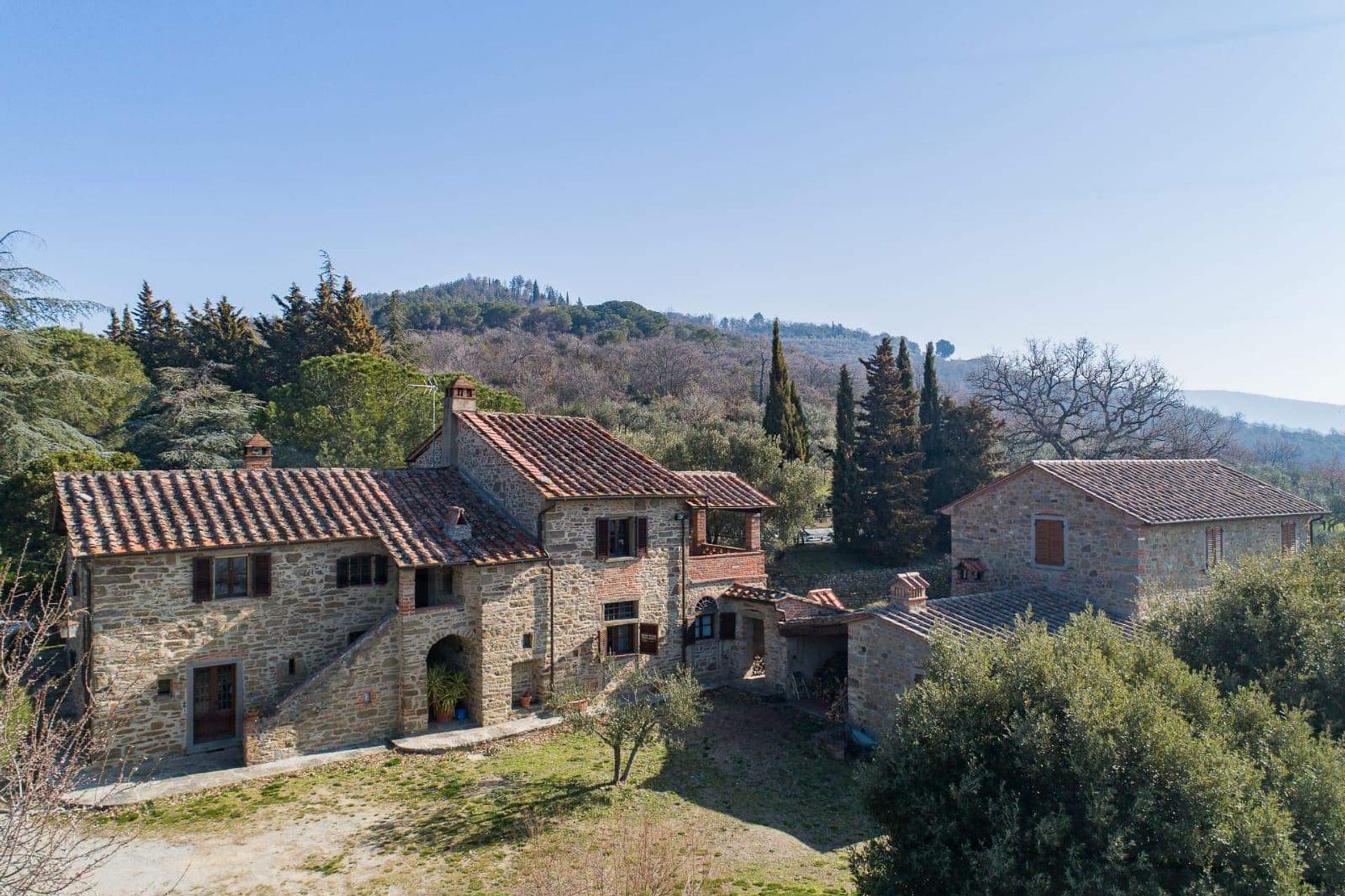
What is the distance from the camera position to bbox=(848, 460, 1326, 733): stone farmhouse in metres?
18.5

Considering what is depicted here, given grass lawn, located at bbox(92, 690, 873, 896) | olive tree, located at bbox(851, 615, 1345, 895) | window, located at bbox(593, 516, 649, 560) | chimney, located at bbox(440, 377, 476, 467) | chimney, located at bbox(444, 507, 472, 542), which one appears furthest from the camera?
chimney, located at bbox(440, 377, 476, 467)

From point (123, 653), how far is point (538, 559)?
9.16 m

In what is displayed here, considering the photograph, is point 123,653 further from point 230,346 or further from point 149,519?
point 230,346

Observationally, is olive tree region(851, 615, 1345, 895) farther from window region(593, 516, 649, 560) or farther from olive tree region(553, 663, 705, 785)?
window region(593, 516, 649, 560)

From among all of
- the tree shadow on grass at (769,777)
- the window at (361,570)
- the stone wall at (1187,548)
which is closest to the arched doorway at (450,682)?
the window at (361,570)

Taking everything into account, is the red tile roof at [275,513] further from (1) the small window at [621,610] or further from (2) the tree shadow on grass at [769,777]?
(2) the tree shadow on grass at [769,777]

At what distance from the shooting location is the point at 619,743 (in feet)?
53.4

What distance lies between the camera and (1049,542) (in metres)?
21.9

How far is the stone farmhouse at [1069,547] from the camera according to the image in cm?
1848

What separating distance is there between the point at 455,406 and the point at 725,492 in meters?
9.65

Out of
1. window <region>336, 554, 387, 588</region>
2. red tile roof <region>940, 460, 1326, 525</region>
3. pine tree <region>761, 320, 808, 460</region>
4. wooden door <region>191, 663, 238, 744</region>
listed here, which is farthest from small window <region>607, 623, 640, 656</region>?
pine tree <region>761, 320, 808, 460</region>

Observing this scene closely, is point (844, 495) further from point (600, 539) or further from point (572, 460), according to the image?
point (600, 539)

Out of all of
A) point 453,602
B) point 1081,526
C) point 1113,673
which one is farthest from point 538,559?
point 1081,526

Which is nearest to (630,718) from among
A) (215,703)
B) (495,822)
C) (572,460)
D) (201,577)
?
(495,822)
